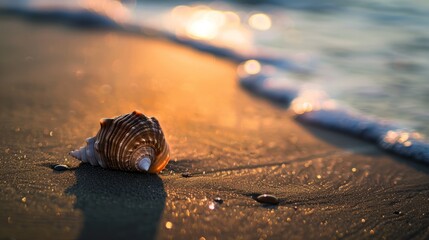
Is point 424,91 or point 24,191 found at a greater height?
point 424,91

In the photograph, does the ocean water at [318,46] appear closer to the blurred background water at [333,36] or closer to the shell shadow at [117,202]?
the blurred background water at [333,36]

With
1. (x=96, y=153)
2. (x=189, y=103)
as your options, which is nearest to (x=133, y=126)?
(x=96, y=153)

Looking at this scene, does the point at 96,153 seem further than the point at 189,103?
No

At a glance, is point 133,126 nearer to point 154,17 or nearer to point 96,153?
point 96,153

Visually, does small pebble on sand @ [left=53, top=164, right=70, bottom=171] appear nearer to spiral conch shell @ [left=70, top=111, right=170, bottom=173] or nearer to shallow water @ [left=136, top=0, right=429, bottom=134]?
spiral conch shell @ [left=70, top=111, right=170, bottom=173]

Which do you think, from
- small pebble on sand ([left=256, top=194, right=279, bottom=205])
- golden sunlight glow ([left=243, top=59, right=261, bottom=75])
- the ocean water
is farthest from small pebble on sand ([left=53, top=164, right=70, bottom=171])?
golden sunlight glow ([left=243, top=59, right=261, bottom=75])

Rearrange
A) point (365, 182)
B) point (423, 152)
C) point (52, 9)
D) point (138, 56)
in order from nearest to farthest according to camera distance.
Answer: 1. point (365, 182)
2. point (423, 152)
3. point (138, 56)
4. point (52, 9)

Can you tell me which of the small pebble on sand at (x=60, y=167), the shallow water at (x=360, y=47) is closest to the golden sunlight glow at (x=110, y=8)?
the shallow water at (x=360, y=47)
